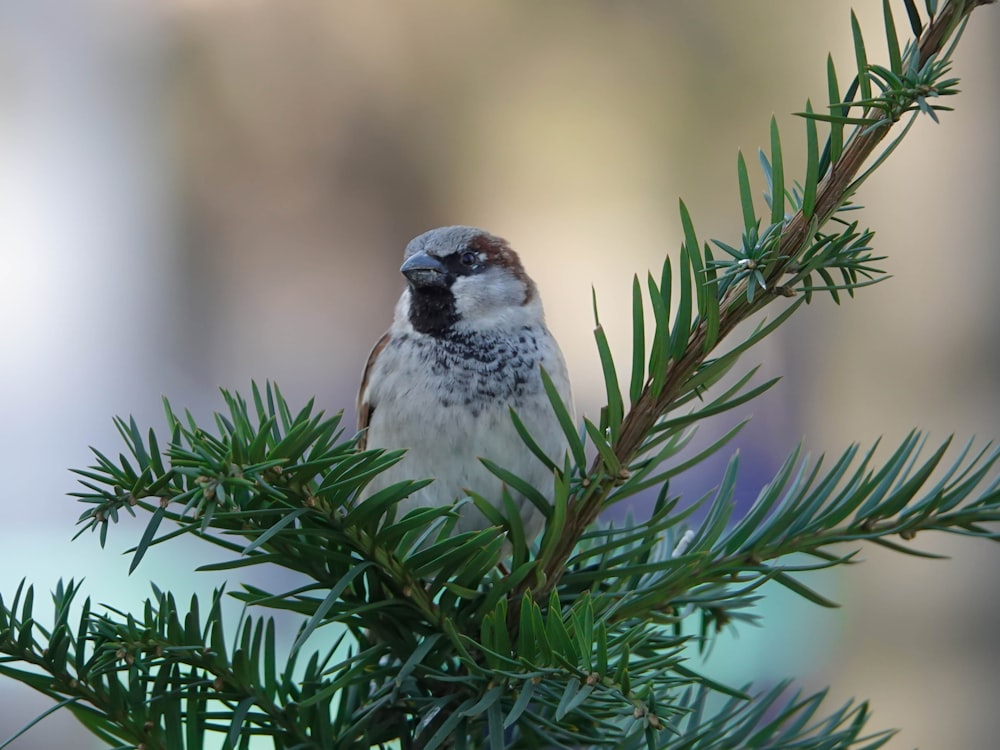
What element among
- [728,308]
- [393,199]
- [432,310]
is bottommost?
[728,308]

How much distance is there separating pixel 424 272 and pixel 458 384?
0.15 metres

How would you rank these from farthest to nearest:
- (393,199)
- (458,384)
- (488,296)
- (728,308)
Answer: (393,199) → (488,296) → (458,384) → (728,308)

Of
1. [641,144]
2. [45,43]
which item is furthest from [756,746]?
[45,43]

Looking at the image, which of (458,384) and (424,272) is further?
(424,272)

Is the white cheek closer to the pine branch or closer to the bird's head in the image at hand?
the bird's head

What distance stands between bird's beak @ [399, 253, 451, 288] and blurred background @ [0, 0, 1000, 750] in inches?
25.6

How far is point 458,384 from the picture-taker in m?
0.69

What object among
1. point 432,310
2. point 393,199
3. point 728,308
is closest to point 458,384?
point 432,310

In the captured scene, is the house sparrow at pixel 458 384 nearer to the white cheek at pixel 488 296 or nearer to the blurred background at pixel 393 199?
the white cheek at pixel 488 296

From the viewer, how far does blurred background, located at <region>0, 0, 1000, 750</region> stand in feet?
4.22

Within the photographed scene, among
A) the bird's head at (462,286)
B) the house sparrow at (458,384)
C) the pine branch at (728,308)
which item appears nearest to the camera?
the pine branch at (728,308)

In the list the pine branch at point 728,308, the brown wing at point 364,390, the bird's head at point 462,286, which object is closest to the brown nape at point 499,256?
the bird's head at point 462,286

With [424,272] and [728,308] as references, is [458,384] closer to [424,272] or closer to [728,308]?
[424,272]

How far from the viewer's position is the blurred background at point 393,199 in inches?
50.7
